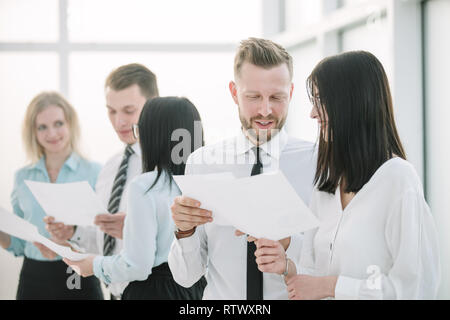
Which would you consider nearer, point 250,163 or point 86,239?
point 250,163

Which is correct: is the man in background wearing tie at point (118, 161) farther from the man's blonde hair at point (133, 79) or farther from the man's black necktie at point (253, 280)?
the man's black necktie at point (253, 280)

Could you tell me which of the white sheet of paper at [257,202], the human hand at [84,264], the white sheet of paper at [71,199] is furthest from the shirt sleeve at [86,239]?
the white sheet of paper at [257,202]

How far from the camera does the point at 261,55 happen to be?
157cm

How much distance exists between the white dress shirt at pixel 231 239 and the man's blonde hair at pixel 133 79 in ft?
2.53

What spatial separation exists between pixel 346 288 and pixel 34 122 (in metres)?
2.07

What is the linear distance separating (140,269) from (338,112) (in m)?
0.87

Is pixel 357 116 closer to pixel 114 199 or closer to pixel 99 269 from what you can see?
pixel 99 269

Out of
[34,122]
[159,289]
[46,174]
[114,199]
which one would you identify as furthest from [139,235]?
[34,122]

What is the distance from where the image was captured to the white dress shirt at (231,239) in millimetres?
1457

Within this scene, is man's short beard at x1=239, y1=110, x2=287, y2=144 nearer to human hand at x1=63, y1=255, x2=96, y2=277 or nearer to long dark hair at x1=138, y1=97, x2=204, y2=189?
long dark hair at x1=138, y1=97, x2=204, y2=189

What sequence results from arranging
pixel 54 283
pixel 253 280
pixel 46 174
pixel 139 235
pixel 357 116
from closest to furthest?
pixel 357 116 < pixel 253 280 < pixel 139 235 < pixel 54 283 < pixel 46 174

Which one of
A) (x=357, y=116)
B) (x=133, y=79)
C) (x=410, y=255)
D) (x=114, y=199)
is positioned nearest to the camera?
(x=410, y=255)

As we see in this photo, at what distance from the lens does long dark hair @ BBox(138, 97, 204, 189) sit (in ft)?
5.77
